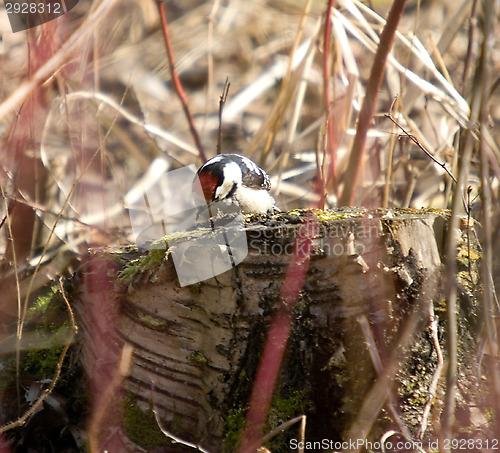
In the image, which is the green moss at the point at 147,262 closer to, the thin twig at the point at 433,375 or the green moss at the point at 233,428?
the green moss at the point at 233,428

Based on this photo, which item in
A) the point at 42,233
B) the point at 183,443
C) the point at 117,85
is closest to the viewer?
the point at 183,443

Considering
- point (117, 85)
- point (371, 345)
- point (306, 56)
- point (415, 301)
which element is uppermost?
point (117, 85)

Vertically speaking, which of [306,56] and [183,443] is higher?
[306,56]

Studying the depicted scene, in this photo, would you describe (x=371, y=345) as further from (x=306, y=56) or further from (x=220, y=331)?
(x=306, y=56)

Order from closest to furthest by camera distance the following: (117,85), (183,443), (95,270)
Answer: (183,443)
(95,270)
(117,85)

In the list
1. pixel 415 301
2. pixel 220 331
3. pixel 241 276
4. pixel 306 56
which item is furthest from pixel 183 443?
pixel 306 56

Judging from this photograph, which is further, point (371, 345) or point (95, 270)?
point (95, 270)

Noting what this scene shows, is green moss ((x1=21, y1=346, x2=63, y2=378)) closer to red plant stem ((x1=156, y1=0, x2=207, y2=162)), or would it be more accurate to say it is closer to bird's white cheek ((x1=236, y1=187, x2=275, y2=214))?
bird's white cheek ((x1=236, y1=187, x2=275, y2=214))
